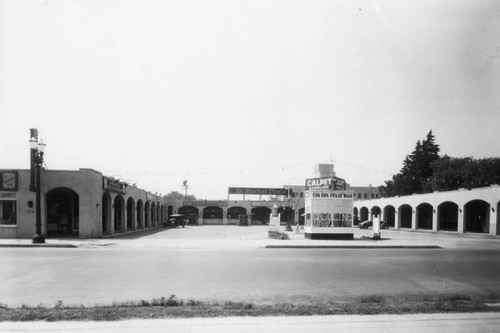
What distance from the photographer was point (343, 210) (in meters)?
28.7

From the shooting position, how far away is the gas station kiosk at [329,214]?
92.5 ft

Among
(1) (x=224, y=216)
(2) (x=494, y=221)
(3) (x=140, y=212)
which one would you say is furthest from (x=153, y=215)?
(2) (x=494, y=221)

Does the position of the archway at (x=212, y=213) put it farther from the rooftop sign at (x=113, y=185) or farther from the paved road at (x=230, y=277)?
the paved road at (x=230, y=277)

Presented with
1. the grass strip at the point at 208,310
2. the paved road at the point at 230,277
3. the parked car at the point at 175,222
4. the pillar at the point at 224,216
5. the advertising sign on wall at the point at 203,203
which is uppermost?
the grass strip at the point at 208,310

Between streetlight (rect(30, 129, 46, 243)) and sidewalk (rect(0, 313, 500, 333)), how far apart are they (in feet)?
56.7

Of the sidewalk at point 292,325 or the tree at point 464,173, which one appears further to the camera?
the tree at point 464,173

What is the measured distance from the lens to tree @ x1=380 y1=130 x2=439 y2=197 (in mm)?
78375

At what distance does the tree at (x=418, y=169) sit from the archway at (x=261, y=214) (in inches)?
1152

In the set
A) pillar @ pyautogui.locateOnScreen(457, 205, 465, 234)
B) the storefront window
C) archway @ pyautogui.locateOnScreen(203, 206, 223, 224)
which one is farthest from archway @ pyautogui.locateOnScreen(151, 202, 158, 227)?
pillar @ pyautogui.locateOnScreen(457, 205, 465, 234)

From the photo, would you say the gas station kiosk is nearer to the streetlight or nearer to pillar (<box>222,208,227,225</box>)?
the streetlight

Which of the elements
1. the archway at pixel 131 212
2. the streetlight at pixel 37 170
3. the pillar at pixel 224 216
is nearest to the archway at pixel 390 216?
the pillar at pixel 224 216

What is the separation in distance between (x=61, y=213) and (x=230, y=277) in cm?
2438

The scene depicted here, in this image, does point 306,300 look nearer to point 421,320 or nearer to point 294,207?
point 421,320

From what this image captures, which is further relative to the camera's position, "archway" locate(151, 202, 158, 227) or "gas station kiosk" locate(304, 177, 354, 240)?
"archway" locate(151, 202, 158, 227)
